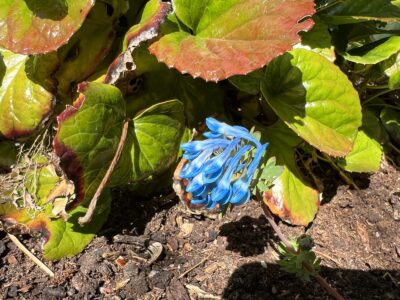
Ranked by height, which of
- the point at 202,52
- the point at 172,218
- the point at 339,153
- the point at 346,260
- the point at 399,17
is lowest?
the point at 346,260

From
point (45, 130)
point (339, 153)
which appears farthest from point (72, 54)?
point (339, 153)

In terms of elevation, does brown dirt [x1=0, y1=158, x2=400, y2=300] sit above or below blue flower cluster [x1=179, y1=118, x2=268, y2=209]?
below

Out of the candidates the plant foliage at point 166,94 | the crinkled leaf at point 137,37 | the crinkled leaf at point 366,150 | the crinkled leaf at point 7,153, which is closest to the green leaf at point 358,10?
the plant foliage at point 166,94

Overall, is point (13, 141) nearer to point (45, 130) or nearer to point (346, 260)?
point (45, 130)

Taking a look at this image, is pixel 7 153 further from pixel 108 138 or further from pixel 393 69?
pixel 393 69

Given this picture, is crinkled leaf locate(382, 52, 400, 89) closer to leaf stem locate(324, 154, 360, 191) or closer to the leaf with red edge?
leaf stem locate(324, 154, 360, 191)

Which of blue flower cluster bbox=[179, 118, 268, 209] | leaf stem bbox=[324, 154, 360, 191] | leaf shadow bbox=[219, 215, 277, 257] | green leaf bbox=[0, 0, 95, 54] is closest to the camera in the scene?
blue flower cluster bbox=[179, 118, 268, 209]

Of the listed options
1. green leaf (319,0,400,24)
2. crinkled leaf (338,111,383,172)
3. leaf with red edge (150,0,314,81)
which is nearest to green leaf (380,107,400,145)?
crinkled leaf (338,111,383,172)
